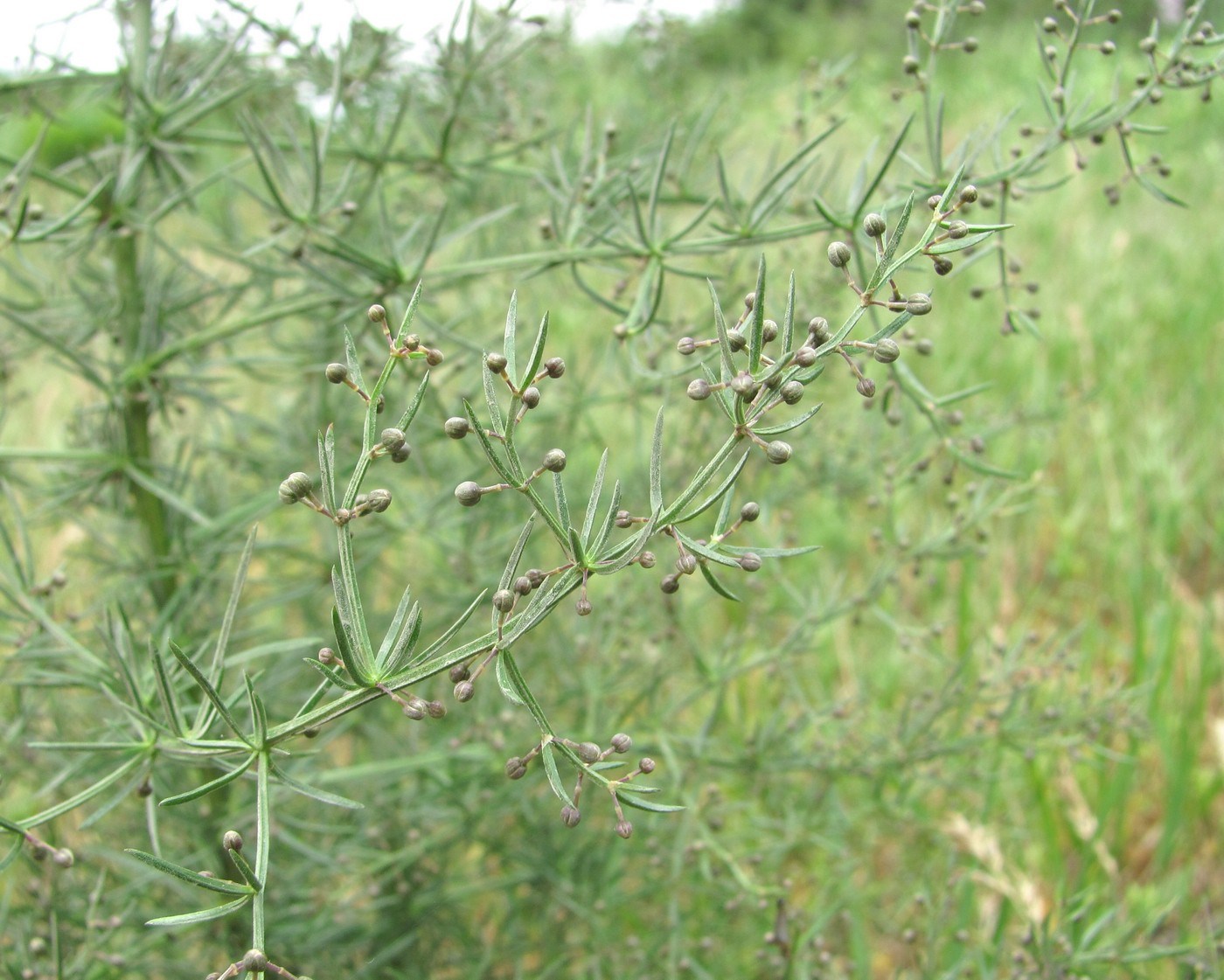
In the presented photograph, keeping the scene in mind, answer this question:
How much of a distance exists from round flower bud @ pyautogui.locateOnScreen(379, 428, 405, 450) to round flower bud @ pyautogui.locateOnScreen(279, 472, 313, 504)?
42 millimetres

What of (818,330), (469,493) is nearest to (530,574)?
(469,493)

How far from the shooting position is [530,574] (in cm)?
55

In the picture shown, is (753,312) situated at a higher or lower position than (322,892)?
higher

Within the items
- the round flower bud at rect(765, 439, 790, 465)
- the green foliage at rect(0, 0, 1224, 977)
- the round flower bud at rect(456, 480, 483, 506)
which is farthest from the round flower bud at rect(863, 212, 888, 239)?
the round flower bud at rect(456, 480, 483, 506)

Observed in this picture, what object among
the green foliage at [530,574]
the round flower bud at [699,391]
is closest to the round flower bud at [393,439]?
the green foliage at [530,574]

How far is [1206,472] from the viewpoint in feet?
8.24

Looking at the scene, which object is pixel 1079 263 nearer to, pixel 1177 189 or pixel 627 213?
pixel 1177 189

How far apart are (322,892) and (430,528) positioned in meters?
0.48

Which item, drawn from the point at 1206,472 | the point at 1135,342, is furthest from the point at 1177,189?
the point at 1206,472

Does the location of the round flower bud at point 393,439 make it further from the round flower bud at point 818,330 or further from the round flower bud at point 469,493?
the round flower bud at point 818,330

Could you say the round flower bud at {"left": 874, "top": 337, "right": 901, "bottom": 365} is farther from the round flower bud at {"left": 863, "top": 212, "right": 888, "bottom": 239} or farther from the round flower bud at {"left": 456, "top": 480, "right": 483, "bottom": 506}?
the round flower bud at {"left": 456, "top": 480, "right": 483, "bottom": 506}

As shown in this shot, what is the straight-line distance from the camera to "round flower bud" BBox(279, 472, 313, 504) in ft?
1.72

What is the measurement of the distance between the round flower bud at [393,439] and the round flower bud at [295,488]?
1.6 inches

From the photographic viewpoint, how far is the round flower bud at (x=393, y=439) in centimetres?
51
